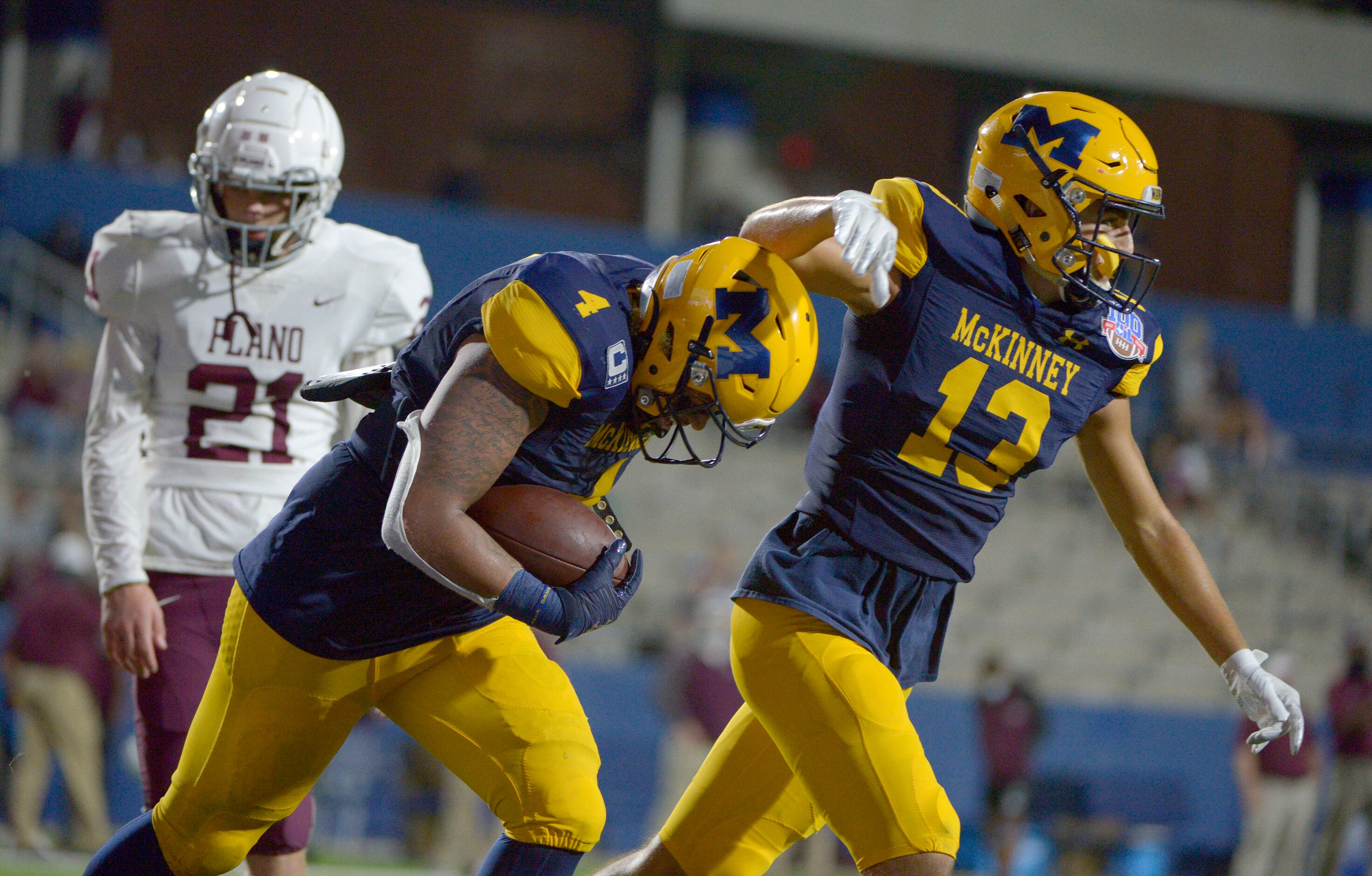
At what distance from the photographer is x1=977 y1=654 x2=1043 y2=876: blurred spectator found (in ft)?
28.8

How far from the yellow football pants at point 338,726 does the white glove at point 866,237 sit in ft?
3.18

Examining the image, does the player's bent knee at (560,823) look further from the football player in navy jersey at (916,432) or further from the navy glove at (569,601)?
the football player in navy jersey at (916,432)

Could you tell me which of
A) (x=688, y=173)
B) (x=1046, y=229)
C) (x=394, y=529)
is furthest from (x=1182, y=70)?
(x=394, y=529)

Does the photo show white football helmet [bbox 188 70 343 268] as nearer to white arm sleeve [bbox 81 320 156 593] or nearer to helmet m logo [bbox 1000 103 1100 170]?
white arm sleeve [bbox 81 320 156 593]

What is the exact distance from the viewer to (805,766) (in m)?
2.83

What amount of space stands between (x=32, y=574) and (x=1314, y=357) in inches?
502

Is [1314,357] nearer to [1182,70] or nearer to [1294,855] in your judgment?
[1182,70]

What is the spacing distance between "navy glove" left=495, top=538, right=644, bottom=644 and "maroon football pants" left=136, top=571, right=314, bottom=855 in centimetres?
96

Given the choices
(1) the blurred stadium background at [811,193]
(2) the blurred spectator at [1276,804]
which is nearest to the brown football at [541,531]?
(1) the blurred stadium background at [811,193]

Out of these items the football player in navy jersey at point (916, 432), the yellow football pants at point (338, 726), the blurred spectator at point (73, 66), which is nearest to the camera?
the yellow football pants at point (338, 726)

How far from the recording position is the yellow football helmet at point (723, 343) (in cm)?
254

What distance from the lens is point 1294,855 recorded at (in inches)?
332

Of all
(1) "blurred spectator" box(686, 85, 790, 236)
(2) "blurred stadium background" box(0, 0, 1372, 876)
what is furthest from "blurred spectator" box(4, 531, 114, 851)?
(1) "blurred spectator" box(686, 85, 790, 236)

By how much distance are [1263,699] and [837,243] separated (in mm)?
1425
